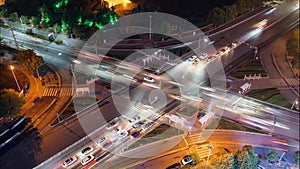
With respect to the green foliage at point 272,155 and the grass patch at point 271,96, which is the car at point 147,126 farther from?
the grass patch at point 271,96

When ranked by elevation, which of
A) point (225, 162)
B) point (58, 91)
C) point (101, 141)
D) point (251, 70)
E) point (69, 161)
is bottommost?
point (225, 162)

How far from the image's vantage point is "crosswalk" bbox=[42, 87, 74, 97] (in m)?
53.7

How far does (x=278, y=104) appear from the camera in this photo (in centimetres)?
5347

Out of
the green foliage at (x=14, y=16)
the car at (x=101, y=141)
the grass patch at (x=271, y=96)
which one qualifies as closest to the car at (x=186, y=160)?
the car at (x=101, y=141)

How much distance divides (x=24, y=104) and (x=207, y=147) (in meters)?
33.1

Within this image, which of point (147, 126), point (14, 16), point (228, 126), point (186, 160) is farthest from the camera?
point (14, 16)

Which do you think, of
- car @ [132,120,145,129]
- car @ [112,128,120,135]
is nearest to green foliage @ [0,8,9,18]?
car @ [112,128,120,135]

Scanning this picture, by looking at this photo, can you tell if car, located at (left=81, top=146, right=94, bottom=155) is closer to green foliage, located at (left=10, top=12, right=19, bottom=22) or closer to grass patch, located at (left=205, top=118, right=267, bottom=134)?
grass patch, located at (left=205, top=118, right=267, bottom=134)

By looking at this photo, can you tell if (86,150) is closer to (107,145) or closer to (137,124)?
(107,145)

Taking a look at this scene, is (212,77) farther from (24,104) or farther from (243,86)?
(24,104)

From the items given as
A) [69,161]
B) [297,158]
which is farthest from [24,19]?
[297,158]

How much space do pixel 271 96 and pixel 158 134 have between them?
24.9 meters

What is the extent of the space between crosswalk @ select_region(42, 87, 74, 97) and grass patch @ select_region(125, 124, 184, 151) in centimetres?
1741

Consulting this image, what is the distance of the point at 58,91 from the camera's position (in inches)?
2138
